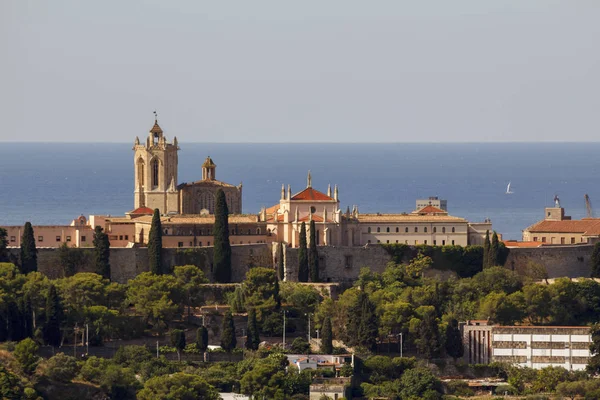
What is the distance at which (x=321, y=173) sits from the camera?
580 ft

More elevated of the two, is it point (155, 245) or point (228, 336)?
point (155, 245)

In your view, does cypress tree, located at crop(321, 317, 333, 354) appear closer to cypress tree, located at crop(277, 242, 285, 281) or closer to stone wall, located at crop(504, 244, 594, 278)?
cypress tree, located at crop(277, 242, 285, 281)

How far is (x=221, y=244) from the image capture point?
246 ft

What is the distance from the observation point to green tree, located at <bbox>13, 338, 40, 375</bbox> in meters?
62.0

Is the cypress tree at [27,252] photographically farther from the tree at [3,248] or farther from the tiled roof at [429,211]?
the tiled roof at [429,211]

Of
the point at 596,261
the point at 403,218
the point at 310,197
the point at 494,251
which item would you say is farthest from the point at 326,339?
the point at 596,261

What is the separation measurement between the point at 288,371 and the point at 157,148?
19564 millimetres

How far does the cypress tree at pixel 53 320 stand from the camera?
216ft

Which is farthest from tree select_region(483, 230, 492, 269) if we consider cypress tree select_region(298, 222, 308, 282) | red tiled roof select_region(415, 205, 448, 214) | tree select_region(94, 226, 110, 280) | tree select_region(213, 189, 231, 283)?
tree select_region(94, 226, 110, 280)

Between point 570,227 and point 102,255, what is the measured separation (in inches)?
796

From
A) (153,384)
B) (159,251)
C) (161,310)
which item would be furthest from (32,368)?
(159,251)

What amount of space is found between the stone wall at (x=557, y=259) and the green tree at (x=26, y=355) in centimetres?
2256

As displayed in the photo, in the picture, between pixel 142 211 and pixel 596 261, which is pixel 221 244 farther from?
pixel 596 261

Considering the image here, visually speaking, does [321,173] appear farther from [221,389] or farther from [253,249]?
[221,389]
